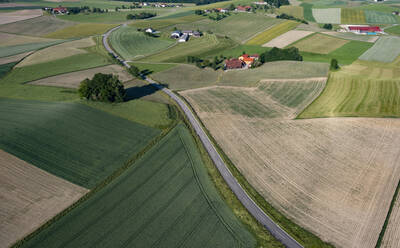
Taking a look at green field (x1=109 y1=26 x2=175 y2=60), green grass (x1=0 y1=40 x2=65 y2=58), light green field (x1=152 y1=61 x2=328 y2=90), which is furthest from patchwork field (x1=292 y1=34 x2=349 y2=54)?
green grass (x1=0 y1=40 x2=65 y2=58)

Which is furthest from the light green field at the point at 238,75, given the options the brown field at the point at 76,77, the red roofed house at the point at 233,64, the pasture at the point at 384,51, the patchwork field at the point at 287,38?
the patchwork field at the point at 287,38

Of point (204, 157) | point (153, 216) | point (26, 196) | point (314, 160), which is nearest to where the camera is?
point (153, 216)

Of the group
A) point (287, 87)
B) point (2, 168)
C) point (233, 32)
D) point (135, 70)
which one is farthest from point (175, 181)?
point (233, 32)

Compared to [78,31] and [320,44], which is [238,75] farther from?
[78,31]

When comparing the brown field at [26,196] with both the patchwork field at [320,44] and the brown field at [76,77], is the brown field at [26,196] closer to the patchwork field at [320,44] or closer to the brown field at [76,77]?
the brown field at [76,77]

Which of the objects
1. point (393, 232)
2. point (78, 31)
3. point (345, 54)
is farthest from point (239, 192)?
point (78, 31)

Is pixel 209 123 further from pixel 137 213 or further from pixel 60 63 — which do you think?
pixel 60 63

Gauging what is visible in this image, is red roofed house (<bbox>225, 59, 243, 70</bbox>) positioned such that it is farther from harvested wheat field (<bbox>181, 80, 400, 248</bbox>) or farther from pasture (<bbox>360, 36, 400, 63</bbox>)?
pasture (<bbox>360, 36, 400, 63</bbox>)
